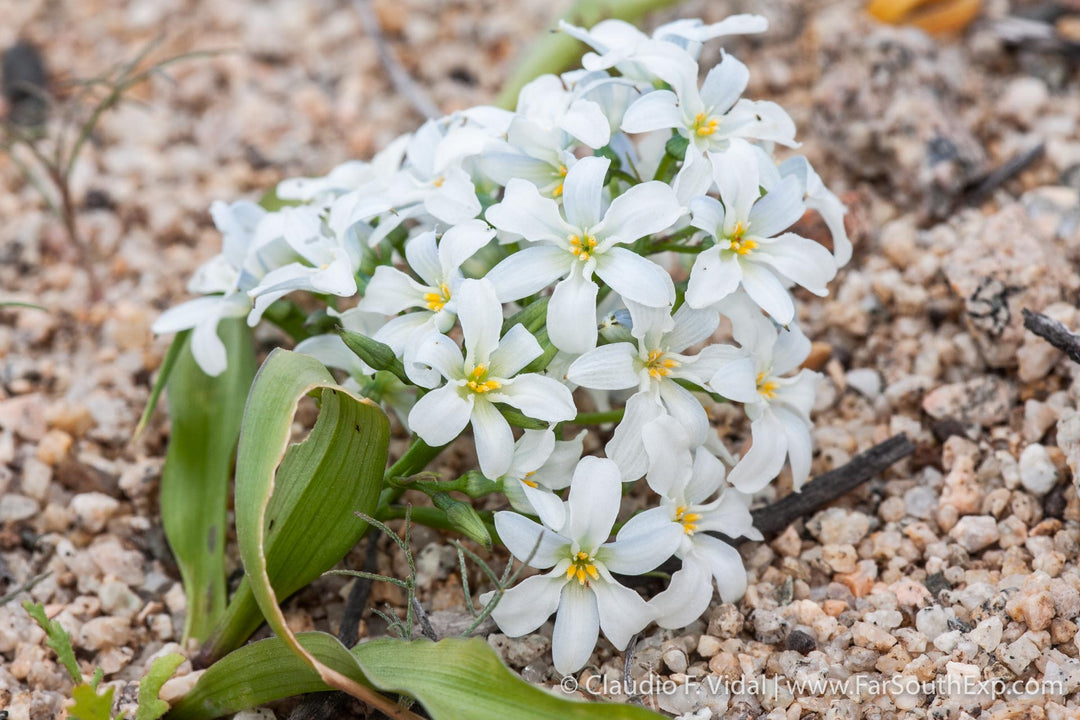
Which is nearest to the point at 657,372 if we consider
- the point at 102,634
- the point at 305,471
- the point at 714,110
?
the point at 714,110

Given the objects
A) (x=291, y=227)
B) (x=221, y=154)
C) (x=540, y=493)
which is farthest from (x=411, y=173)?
(x=221, y=154)

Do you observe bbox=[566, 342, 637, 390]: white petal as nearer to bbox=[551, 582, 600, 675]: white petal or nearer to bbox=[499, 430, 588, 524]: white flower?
bbox=[499, 430, 588, 524]: white flower

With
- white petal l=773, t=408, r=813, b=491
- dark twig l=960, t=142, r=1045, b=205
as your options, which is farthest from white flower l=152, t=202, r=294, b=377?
dark twig l=960, t=142, r=1045, b=205

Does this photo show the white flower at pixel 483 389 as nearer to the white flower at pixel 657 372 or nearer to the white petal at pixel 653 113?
the white flower at pixel 657 372

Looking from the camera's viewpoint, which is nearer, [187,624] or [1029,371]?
[187,624]

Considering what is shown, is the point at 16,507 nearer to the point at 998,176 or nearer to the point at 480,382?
the point at 480,382

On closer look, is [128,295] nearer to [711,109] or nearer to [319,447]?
[319,447]

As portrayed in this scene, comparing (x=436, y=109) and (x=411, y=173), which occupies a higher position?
(x=411, y=173)
